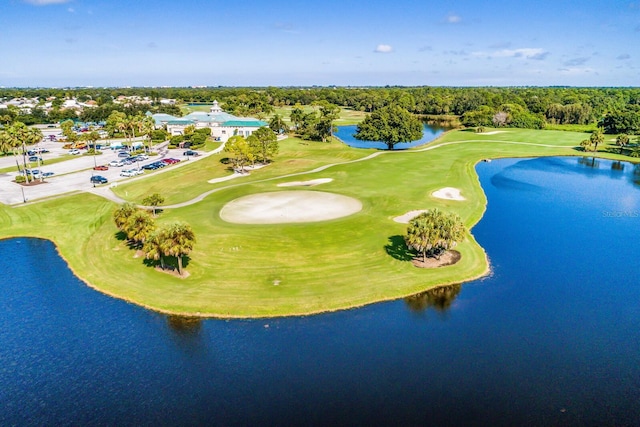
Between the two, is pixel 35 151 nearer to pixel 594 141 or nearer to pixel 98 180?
pixel 98 180

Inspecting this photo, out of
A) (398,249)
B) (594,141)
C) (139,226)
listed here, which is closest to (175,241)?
(139,226)

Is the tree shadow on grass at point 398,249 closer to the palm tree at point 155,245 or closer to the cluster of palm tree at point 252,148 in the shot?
the palm tree at point 155,245

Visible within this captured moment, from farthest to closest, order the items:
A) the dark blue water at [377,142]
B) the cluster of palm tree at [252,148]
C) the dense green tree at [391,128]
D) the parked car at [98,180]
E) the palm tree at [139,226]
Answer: the dark blue water at [377,142] < the dense green tree at [391,128] < the cluster of palm tree at [252,148] < the parked car at [98,180] < the palm tree at [139,226]

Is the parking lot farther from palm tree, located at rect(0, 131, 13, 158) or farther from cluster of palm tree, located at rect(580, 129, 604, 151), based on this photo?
cluster of palm tree, located at rect(580, 129, 604, 151)

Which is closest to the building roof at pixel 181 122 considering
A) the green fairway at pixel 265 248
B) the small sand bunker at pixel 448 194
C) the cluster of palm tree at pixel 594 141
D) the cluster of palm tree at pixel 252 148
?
the cluster of palm tree at pixel 252 148

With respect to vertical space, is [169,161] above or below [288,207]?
above

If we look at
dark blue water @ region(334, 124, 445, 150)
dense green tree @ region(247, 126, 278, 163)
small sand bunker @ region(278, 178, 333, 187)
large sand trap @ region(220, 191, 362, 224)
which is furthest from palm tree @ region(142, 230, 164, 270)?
dark blue water @ region(334, 124, 445, 150)
